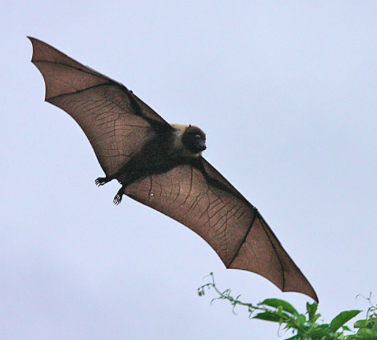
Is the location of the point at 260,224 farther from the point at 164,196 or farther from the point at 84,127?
the point at 84,127

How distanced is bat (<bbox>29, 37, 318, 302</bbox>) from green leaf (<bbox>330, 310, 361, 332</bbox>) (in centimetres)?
587

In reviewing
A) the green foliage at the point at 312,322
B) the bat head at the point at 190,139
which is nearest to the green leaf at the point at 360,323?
the green foliage at the point at 312,322

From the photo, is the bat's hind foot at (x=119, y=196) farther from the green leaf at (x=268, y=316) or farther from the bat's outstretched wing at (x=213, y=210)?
the green leaf at (x=268, y=316)

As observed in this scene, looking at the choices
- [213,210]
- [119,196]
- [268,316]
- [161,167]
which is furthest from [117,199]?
[268,316]

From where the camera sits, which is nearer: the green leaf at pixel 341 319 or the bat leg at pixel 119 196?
the green leaf at pixel 341 319

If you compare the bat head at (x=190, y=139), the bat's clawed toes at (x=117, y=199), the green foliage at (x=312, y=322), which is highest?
the bat head at (x=190, y=139)

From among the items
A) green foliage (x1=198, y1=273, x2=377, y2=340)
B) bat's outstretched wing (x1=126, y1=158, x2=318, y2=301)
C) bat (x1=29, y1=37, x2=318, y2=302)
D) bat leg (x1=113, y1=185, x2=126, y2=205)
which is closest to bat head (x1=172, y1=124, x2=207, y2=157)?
bat (x1=29, y1=37, x2=318, y2=302)

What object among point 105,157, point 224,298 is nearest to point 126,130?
point 105,157

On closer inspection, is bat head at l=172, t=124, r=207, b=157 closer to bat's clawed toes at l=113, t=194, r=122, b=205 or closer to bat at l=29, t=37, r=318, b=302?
bat at l=29, t=37, r=318, b=302

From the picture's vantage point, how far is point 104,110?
11.0 metres

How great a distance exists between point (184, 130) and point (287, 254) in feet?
9.89

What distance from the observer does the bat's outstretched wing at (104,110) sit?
1082 centimetres

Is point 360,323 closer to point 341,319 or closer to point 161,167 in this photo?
point 341,319

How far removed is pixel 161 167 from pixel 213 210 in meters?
1.38
